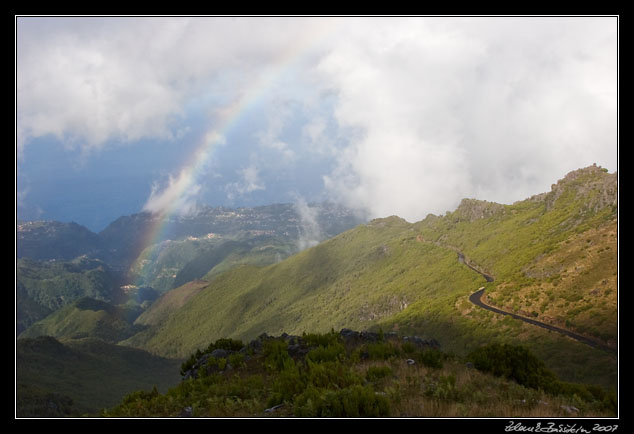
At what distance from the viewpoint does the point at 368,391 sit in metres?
11.1

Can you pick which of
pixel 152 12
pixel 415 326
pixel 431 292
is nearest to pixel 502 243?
pixel 431 292

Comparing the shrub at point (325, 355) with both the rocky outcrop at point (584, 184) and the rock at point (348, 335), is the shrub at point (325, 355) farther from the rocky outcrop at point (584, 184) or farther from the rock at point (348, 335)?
the rocky outcrop at point (584, 184)

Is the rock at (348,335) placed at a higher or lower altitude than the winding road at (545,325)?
higher

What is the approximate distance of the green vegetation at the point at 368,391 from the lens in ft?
37.4

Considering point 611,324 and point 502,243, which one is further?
point 502,243

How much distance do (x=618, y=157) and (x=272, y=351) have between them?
18.2 meters

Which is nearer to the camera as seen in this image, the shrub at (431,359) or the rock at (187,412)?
the rock at (187,412)

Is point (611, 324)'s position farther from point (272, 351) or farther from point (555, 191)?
point (555, 191)

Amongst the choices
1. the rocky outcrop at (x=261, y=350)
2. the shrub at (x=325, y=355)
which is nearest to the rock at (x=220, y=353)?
the rocky outcrop at (x=261, y=350)

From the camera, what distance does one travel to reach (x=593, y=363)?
43.0m

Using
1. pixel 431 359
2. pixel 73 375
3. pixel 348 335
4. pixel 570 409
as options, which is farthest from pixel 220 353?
pixel 73 375
